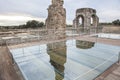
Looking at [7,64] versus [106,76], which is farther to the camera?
[7,64]

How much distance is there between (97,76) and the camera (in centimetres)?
203

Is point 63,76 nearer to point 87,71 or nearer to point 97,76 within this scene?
point 87,71

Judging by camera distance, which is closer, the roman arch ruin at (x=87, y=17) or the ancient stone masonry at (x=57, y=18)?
the ancient stone masonry at (x=57, y=18)

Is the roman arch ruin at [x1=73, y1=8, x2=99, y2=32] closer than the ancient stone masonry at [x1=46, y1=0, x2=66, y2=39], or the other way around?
the ancient stone masonry at [x1=46, y1=0, x2=66, y2=39]

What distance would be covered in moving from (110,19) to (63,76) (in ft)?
68.2

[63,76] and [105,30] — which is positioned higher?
[105,30]

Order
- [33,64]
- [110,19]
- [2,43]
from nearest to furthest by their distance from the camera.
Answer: [33,64] → [2,43] → [110,19]

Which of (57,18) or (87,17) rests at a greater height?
(87,17)

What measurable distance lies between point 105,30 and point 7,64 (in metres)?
11.0

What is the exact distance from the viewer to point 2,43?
4812 millimetres

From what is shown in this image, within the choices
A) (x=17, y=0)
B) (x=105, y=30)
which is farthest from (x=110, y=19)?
(x=17, y=0)

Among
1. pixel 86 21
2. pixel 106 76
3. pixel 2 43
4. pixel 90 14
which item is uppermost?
pixel 90 14

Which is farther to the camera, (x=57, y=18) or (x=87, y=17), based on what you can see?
(x=87, y=17)

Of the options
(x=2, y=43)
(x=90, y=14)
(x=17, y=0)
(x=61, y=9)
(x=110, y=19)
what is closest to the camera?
(x=2, y=43)
